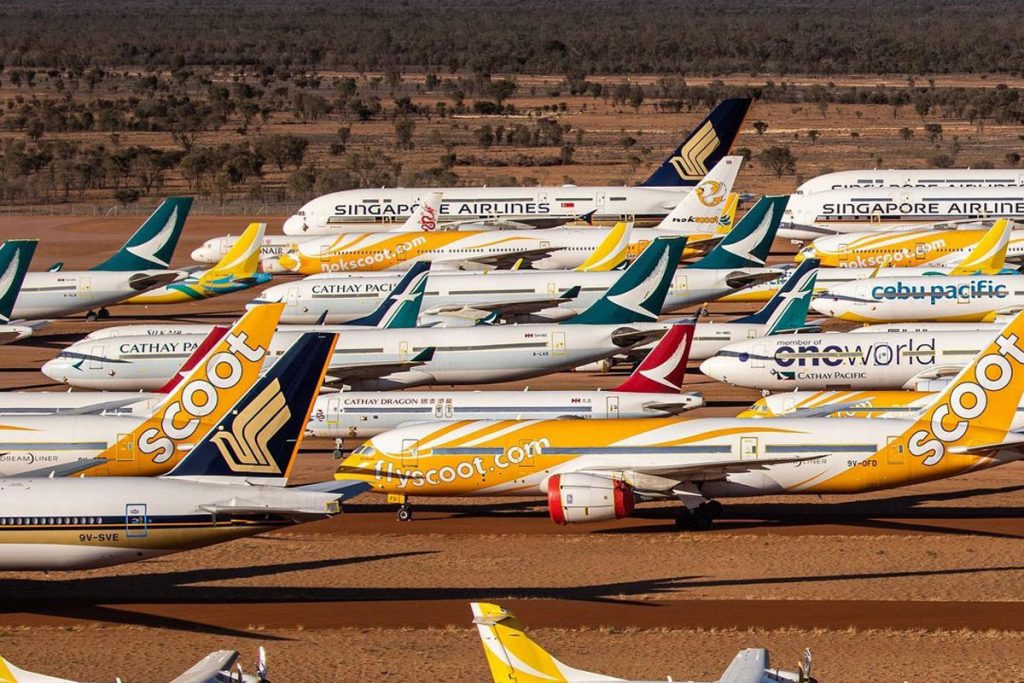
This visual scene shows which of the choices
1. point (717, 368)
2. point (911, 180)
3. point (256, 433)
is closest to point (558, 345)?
point (717, 368)

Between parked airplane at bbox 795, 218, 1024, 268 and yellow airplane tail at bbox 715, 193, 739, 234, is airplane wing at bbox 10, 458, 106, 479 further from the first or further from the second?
yellow airplane tail at bbox 715, 193, 739, 234

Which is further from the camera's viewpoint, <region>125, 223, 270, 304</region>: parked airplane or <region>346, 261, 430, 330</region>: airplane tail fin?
<region>125, 223, 270, 304</region>: parked airplane

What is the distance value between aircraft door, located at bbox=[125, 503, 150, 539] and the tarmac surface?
8.13ft

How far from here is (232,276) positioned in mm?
88562

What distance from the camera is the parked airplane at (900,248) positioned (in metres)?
98.0

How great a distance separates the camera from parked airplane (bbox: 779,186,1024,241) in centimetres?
11331

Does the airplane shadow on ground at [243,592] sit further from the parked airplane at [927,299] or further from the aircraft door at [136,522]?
the parked airplane at [927,299]

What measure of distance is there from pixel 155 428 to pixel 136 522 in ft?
19.4

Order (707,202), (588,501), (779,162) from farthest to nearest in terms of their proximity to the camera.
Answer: (779,162) → (707,202) → (588,501)

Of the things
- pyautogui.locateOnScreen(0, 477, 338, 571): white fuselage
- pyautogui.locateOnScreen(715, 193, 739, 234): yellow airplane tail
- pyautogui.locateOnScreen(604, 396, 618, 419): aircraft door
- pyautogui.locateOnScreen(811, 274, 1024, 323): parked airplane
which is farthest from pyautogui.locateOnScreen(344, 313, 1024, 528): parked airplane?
pyautogui.locateOnScreen(715, 193, 739, 234): yellow airplane tail

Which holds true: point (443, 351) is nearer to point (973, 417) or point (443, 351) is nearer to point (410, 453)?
point (410, 453)

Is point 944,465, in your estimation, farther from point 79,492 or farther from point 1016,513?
point 79,492

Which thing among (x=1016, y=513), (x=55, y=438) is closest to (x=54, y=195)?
(x=55, y=438)

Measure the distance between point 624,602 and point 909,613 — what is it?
6.49 metres
